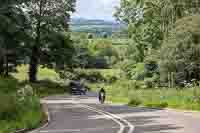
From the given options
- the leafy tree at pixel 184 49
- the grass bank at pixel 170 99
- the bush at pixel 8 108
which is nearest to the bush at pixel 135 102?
the grass bank at pixel 170 99

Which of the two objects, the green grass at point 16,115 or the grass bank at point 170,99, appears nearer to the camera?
the green grass at point 16,115

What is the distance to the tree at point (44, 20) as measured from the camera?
90.4 m

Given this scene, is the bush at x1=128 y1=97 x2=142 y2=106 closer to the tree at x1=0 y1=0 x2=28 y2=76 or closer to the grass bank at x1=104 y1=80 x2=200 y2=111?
the grass bank at x1=104 y1=80 x2=200 y2=111

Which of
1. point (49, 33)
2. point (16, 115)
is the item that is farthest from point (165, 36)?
point (16, 115)

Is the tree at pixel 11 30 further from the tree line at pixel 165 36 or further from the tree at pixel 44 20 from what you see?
the tree line at pixel 165 36

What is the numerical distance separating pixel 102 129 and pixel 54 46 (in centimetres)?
6735

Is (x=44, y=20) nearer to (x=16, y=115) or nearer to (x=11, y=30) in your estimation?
(x=11, y=30)

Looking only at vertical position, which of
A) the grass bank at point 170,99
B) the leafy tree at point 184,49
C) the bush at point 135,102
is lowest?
the bush at point 135,102

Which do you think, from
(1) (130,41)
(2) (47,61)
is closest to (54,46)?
(2) (47,61)

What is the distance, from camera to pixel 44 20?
90.4 metres

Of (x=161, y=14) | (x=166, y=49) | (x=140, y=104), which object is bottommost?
(x=140, y=104)

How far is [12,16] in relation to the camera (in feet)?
187

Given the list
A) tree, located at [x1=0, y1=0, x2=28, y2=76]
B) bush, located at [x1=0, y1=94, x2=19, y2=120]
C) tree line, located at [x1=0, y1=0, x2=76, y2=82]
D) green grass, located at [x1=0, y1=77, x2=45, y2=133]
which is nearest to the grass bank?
green grass, located at [x1=0, y1=77, x2=45, y2=133]

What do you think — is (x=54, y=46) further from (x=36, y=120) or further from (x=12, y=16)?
(x=36, y=120)
